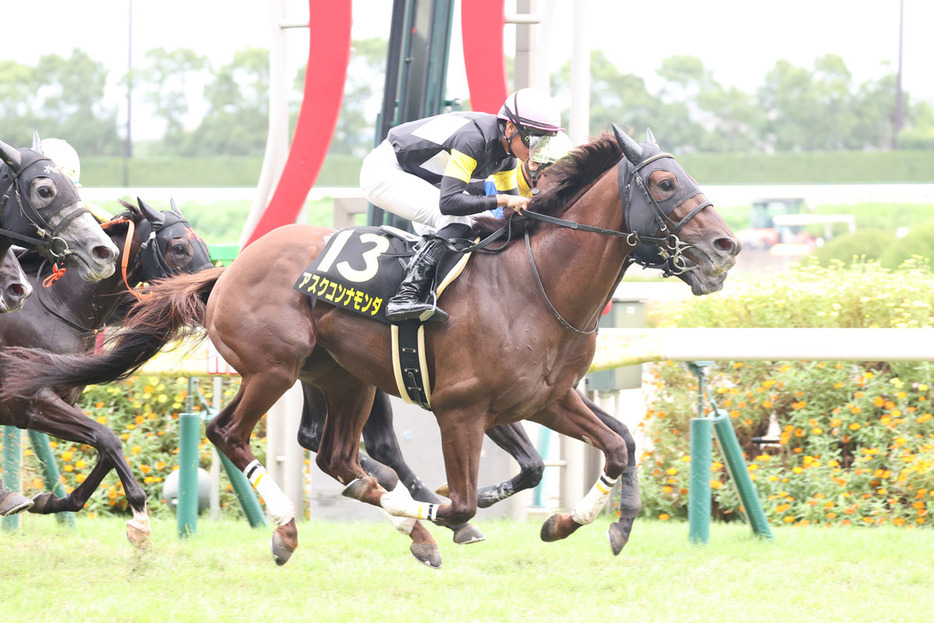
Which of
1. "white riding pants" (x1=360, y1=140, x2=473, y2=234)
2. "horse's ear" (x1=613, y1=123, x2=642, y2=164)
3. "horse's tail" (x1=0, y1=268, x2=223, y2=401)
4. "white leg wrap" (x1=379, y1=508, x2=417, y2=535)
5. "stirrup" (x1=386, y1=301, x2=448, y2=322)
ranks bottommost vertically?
"white leg wrap" (x1=379, y1=508, x2=417, y2=535)

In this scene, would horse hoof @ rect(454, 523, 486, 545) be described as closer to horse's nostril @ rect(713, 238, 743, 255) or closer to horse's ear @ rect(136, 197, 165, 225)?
horse's nostril @ rect(713, 238, 743, 255)

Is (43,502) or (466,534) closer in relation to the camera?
(466,534)

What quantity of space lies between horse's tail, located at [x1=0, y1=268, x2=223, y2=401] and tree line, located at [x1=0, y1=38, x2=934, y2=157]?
32987 millimetres

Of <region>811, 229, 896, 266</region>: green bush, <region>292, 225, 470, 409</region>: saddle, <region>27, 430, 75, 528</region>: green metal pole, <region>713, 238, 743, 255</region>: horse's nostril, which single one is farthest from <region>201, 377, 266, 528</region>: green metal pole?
<region>811, 229, 896, 266</region>: green bush

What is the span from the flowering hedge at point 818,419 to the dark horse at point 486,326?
5.83 feet

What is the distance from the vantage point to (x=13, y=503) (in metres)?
5.07

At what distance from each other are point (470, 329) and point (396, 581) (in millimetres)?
1132

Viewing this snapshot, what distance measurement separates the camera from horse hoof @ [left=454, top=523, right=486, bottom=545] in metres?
4.75

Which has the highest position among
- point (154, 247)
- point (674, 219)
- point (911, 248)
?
point (674, 219)

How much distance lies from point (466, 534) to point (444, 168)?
1586 millimetres

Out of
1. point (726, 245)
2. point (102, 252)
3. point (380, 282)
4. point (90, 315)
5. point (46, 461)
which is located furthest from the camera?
point (46, 461)

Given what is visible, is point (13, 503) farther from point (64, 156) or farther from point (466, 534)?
point (466, 534)

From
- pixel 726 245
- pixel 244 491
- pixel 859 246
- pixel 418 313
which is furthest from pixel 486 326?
pixel 859 246

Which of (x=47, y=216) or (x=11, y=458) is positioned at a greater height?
(x=47, y=216)
